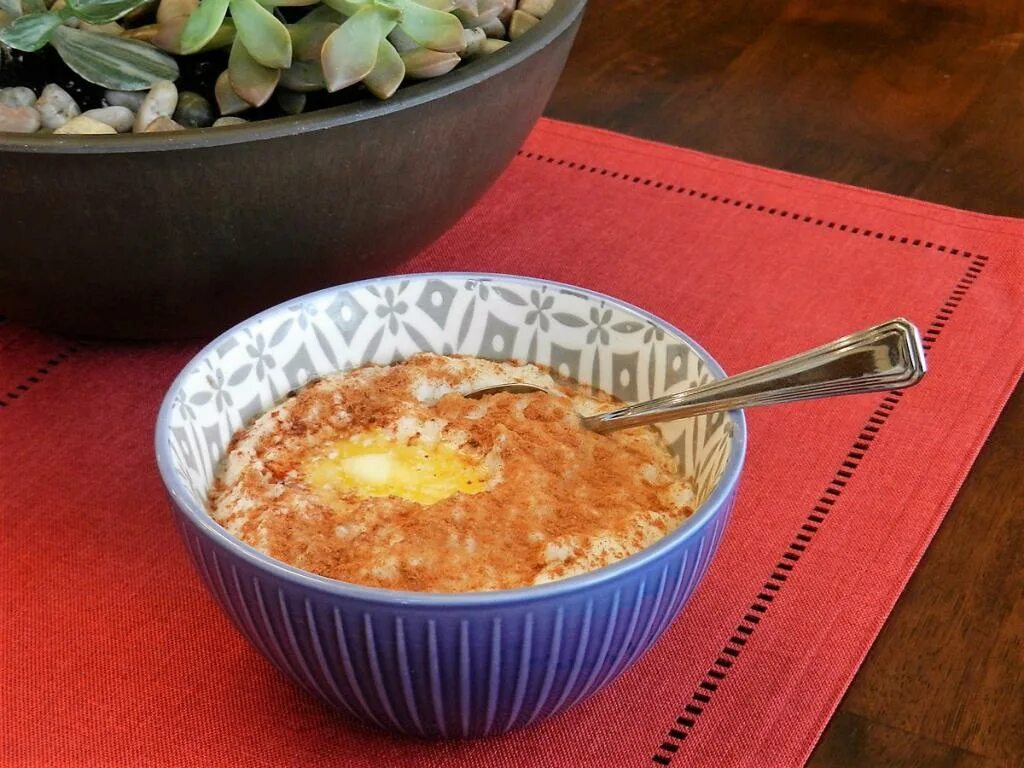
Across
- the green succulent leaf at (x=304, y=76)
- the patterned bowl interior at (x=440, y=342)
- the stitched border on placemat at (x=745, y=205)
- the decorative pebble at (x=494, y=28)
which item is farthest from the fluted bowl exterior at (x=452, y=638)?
the stitched border on placemat at (x=745, y=205)

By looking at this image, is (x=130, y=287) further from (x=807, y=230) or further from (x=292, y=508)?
(x=807, y=230)

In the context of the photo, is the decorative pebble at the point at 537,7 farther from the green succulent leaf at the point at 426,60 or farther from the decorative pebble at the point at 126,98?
the decorative pebble at the point at 126,98

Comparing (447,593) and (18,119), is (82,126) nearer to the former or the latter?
(18,119)

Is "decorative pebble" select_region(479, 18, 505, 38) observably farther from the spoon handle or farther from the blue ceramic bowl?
the spoon handle

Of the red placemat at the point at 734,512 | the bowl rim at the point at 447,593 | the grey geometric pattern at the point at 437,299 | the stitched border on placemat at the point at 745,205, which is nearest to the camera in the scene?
the bowl rim at the point at 447,593

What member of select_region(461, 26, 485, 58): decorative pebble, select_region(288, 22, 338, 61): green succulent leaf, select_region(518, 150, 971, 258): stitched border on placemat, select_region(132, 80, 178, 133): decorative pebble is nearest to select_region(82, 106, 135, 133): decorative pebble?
select_region(132, 80, 178, 133): decorative pebble

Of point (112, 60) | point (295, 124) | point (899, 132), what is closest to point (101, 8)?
point (112, 60)
